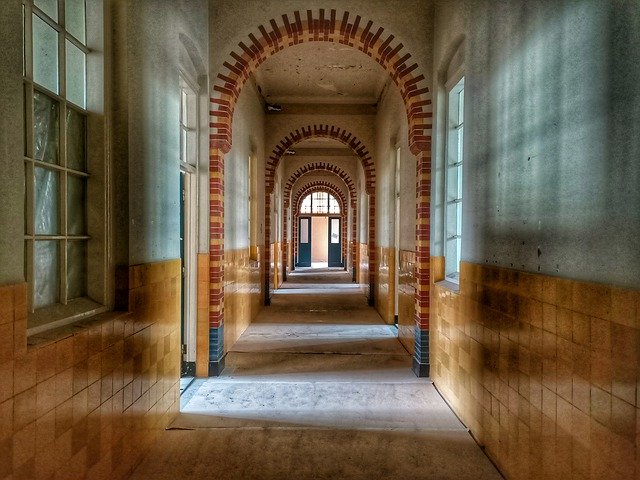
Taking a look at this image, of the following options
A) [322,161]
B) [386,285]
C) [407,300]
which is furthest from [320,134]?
[407,300]

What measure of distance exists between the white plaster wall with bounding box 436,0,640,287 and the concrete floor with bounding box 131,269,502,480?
1.36 meters

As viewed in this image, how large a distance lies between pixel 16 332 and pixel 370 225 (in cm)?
797

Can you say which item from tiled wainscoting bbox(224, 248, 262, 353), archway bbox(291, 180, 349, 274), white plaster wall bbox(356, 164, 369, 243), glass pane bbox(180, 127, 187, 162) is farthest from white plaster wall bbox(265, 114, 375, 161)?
archway bbox(291, 180, 349, 274)

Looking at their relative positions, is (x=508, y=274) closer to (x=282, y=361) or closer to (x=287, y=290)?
(x=282, y=361)

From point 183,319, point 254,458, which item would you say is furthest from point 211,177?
point 254,458

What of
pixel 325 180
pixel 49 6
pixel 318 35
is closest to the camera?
pixel 49 6

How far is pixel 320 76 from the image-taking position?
25.0 ft

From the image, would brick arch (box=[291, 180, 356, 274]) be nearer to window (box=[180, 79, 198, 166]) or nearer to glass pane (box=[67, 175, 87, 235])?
window (box=[180, 79, 198, 166])

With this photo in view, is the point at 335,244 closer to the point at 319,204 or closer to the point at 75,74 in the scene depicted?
the point at 319,204

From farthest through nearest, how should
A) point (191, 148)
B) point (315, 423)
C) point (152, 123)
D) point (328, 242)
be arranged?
point (328, 242)
point (191, 148)
point (315, 423)
point (152, 123)

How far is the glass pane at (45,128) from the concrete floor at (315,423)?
191 centimetres

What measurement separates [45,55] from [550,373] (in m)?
2.83

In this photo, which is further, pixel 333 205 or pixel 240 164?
pixel 333 205

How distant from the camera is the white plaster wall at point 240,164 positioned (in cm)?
550
